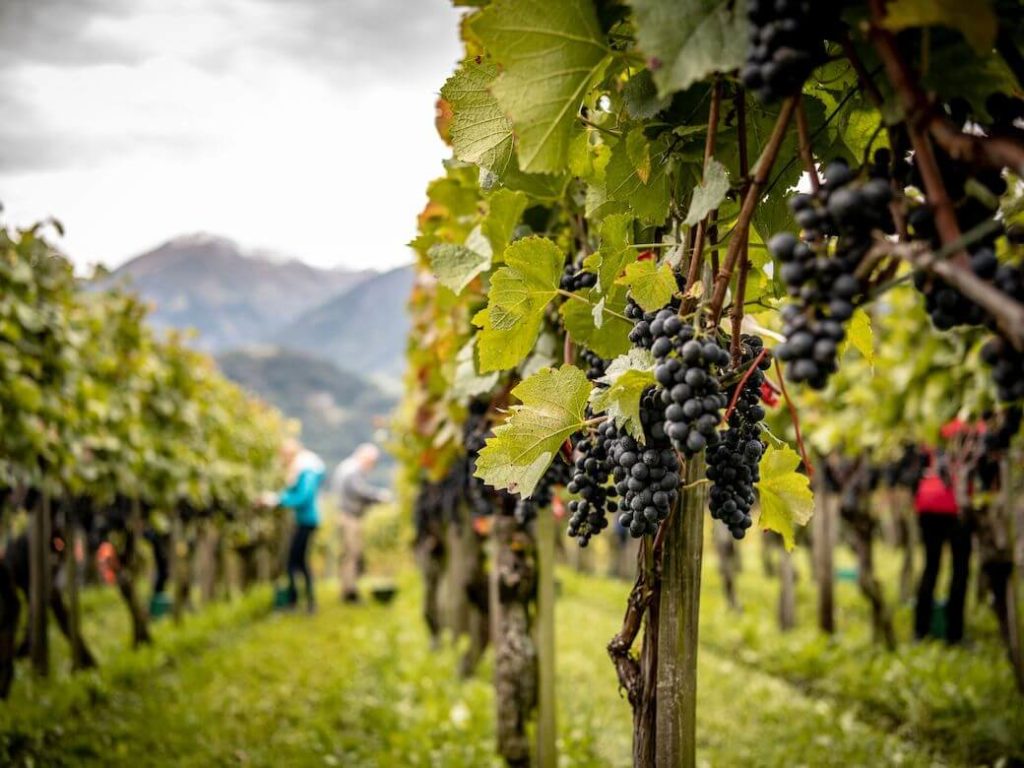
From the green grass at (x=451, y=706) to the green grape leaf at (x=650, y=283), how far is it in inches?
134

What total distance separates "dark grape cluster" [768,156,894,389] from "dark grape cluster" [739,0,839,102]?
0.14 m

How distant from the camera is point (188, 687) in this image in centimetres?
647

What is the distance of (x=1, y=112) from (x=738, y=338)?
154 inches

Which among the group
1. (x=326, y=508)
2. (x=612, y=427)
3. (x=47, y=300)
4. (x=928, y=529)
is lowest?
(x=326, y=508)

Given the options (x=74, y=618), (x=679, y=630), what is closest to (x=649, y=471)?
(x=679, y=630)

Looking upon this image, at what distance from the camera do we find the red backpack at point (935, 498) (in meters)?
7.00

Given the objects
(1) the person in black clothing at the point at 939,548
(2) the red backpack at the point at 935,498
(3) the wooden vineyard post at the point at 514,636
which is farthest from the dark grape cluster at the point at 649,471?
(2) the red backpack at the point at 935,498

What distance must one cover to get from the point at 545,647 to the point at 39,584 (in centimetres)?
434

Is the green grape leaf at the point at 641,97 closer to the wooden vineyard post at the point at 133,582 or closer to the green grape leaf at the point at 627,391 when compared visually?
the green grape leaf at the point at 627,391

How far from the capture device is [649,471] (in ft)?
4.43

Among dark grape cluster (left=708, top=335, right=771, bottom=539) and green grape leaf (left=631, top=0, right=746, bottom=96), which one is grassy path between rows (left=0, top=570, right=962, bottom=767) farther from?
green grape leaf (left=631, top=0, right=746, bottom=96)

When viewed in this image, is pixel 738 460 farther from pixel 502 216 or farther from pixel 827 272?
pixel 502 216

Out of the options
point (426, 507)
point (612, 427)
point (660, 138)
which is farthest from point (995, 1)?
point (426, 507)

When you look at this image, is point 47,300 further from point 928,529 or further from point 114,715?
point 928,529
